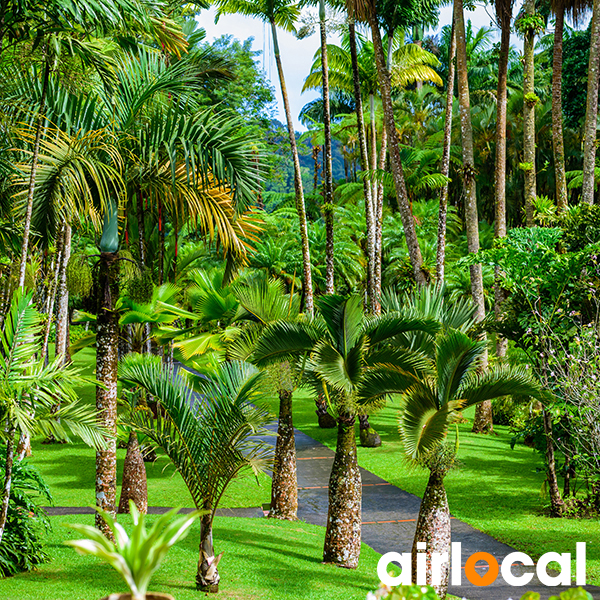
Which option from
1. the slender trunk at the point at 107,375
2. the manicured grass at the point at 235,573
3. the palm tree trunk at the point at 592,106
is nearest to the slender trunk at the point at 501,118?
the palm tree trunk at the point at 592,106

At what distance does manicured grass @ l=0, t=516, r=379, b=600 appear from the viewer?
6914 mm

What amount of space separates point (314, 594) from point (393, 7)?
15.3 metres

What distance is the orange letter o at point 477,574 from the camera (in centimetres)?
913

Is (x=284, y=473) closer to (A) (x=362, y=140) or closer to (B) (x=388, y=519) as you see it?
(B) (x=388, y=519)

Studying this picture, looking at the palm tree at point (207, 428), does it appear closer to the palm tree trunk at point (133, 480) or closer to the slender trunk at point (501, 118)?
the palm tree trunk at point (133, 480)

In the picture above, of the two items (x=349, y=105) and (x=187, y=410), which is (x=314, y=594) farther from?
(x=349, y=105)

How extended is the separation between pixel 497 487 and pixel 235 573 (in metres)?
7.90

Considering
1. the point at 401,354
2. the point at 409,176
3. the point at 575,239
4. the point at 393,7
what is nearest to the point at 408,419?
the point at 401,354

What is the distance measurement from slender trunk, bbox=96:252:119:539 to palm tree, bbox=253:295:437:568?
205 cm

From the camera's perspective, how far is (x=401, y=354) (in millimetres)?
9070

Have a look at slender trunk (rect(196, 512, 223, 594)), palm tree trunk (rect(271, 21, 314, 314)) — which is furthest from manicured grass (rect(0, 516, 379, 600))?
palm tree trunk (rect(271, 21, 314, 314))

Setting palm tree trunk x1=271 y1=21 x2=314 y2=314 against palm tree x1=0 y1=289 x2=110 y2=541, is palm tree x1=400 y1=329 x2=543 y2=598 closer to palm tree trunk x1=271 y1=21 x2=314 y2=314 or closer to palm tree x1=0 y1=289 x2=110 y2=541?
palm tree x1=0 y1=289 x2=110 y2=541

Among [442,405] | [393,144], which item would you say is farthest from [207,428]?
[393,144]

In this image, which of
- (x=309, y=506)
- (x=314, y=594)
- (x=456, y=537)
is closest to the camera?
(x=314, y=594)
